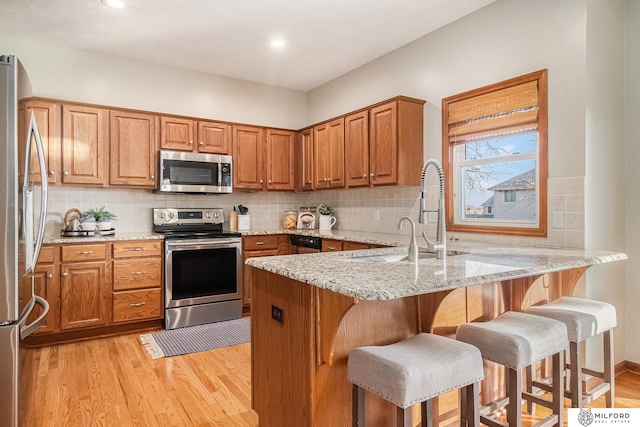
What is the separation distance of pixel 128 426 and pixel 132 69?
11.6ft

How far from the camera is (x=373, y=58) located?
13.5ft

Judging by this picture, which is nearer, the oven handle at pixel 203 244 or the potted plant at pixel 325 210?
the oven handle at pixel 203 244

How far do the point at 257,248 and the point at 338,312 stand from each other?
2.91m

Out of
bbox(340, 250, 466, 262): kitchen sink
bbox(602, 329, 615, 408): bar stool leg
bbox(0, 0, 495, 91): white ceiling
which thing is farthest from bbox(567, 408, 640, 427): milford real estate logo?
bbox(0, 0, 495, 91): white ceiling

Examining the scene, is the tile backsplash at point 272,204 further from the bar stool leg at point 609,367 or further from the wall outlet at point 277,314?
the wall outlet at point 277,314

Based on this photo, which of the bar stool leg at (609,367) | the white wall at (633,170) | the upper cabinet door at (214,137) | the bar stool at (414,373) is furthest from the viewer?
the upper cabinet door at (214,137)

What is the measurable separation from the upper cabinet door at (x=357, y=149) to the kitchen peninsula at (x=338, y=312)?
1.93 meters

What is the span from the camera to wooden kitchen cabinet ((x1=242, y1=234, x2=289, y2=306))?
13.8 feet

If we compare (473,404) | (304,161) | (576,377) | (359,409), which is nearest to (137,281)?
(304,161)

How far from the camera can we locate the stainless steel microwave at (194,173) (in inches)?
158

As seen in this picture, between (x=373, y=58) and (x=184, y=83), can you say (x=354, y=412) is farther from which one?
(x=184, y=83)

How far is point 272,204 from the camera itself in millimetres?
5105

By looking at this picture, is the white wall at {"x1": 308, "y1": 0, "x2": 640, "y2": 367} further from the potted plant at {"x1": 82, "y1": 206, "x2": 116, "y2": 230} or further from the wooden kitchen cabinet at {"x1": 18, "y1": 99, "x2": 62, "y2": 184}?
the wooden kitchen cabinet at {"x1": 18, "y1": 99, "x2": 62, "y2": 184}

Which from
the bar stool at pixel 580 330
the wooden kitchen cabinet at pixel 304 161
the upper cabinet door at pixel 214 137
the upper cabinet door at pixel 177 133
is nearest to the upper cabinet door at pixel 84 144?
the upper cabinet door at pixel 177 133
